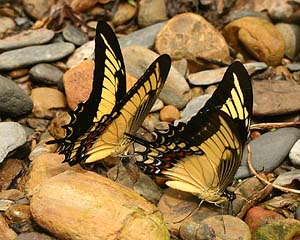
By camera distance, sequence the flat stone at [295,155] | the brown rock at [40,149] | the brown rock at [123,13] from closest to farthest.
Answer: the flat stone at [295,155] < the brown rock at [40,149] < the brown rock at [123,13]

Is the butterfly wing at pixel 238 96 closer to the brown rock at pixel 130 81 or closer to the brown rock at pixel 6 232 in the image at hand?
the brown rock at pixel 130 81

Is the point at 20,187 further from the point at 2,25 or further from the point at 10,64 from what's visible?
the point at 2,25

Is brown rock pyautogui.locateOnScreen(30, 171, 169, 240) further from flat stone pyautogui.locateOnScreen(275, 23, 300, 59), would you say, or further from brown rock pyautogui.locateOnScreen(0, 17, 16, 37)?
flat stone pyautogui.locateOnScreen(275, 23, 300, 59)

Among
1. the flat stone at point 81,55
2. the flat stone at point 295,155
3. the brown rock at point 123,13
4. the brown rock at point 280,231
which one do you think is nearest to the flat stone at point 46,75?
the flat stone at point 81,55

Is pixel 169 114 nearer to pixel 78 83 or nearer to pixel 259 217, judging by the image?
pixel 78 83

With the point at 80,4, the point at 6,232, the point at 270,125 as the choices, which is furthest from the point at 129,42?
the point at 6,232

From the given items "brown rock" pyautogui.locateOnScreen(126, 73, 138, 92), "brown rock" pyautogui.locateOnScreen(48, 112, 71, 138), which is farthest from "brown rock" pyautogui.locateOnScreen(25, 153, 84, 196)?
"brown rock" pyautogui.locateOnScreen(126, 73, 138, 92)
